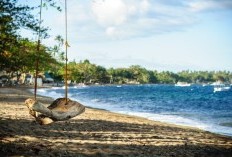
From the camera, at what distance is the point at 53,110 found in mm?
9461

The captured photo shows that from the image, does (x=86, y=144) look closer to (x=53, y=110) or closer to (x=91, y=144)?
(x=91, y=144)

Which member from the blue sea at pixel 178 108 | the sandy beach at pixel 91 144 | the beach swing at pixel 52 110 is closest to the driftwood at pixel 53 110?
the beach swing at pixel 52 110

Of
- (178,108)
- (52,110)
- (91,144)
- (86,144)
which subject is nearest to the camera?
(52,110)

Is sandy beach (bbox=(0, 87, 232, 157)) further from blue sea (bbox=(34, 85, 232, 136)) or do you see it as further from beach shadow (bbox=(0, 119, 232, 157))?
blue sea (bbox=(34, 85, 232, 136))

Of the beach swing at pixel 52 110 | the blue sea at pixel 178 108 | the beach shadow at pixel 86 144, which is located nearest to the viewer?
the beach swing at pixel 52 110

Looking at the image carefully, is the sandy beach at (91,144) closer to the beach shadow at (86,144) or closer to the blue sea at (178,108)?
the beach shadow at (86,144)

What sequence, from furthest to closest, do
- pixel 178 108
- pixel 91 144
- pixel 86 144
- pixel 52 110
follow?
pixel 178 108, pixel 91 144, pixel 86 144, pixel 52 110

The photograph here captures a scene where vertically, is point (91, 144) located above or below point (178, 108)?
above

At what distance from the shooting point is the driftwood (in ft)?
28.2

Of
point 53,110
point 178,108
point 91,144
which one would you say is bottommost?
point 178,108

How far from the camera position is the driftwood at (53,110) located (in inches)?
338

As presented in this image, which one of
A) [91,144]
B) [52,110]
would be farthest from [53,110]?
[91,144]

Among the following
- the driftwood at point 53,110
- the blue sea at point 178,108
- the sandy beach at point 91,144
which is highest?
the driftwood at point 53,110

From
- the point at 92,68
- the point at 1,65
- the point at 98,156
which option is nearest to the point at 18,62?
the point at 1,65
